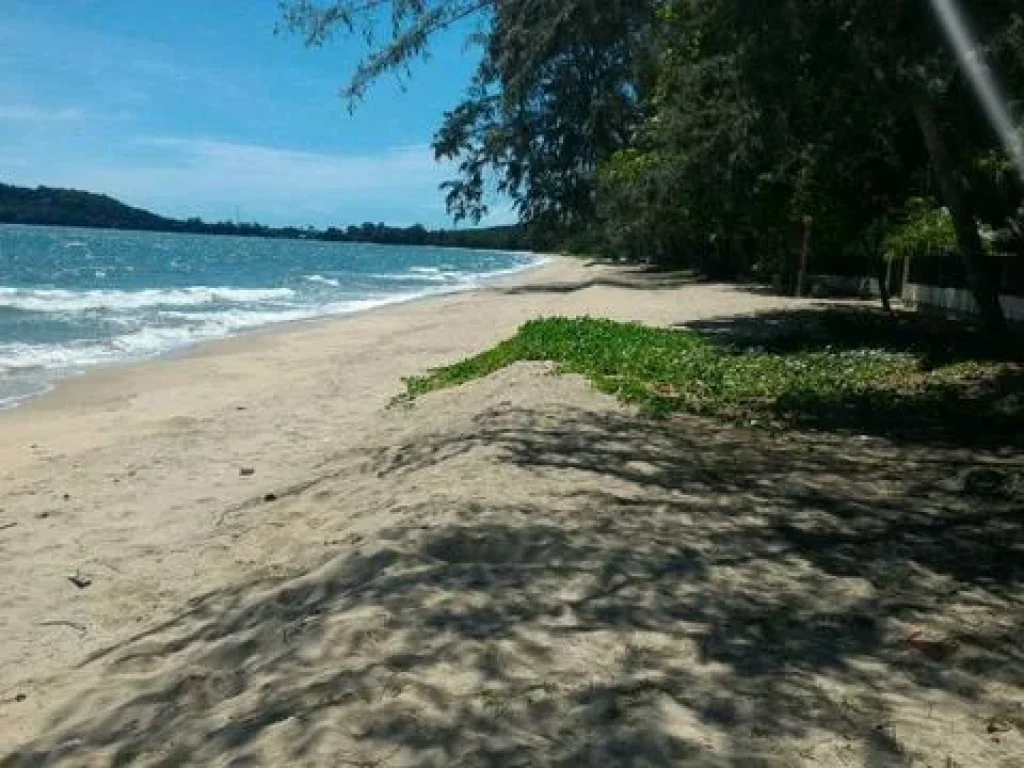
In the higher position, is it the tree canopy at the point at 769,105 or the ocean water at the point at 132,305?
the tree canopy at the point at 769,105

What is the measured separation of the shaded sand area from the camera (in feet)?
12.6

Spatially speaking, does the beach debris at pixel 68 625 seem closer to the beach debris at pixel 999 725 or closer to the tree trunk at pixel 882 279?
the beach debris at pixel 999 725

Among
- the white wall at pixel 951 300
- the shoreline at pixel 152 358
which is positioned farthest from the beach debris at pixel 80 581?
the white wall at pixel 951 300

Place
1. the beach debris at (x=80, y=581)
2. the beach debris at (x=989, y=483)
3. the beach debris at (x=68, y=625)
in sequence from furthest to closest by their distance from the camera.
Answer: the beach debris at (x=989, y=483) → the beach debris at (x=80, y=581) → the beach debris at (x=68, y=625)

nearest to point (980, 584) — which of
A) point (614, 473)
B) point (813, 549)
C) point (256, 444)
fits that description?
point (813, 549)

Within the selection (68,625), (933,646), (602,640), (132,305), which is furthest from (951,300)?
(132,305)

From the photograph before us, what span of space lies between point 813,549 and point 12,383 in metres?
15.0

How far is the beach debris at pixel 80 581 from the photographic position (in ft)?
21.7

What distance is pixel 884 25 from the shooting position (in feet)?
28.6

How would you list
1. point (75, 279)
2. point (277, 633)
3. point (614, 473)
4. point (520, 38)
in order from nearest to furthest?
point (277, 633) < point (614, 473) < point (520, 38) < point (75, 279)

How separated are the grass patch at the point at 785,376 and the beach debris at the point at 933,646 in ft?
17.5

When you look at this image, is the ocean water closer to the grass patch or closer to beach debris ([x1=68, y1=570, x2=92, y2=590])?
the grass patch

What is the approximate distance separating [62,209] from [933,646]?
174774 millimetres

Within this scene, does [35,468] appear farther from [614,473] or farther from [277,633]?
[277,633]
